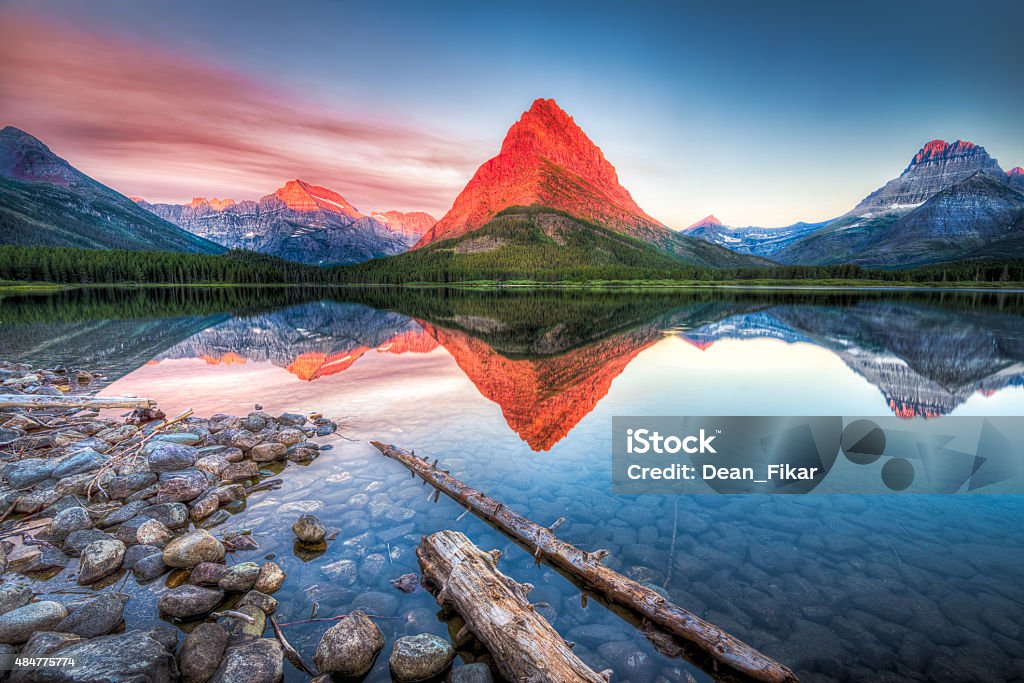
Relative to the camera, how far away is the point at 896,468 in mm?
12461

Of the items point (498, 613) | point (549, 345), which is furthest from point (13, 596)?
point (549, 345)

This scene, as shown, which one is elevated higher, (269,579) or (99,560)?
(99,560)

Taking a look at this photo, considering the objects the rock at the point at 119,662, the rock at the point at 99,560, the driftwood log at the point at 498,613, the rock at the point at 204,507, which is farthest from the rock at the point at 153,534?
the driftwood log at the point at 498,613

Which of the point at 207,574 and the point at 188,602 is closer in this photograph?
the point at 188,602

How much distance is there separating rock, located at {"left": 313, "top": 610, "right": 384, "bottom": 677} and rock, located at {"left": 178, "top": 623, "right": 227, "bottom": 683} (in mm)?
1256

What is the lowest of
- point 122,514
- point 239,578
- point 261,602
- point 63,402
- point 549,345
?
point 261,602

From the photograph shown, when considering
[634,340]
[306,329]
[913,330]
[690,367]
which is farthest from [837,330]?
[306,329]

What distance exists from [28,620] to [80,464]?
6.64 metres

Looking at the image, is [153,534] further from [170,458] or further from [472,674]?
[472,674]

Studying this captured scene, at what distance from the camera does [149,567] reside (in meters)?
7.86

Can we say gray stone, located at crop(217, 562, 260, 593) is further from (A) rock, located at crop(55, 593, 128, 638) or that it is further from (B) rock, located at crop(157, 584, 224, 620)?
(A) rock, located at crop(55, 593, 128, 638)

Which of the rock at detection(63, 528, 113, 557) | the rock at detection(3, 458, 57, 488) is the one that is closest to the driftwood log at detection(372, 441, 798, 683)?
the rock at detection(63, 528, 113, 557)

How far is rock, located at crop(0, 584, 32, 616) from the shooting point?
6.55 metres

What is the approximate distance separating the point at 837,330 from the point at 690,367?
29.1 m
